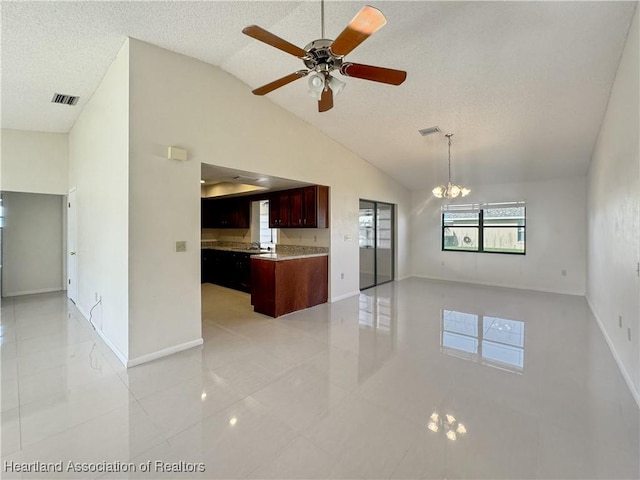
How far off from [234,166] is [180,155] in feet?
2.37

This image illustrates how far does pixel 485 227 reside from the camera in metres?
7.12

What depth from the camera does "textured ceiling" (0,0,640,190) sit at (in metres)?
2.53

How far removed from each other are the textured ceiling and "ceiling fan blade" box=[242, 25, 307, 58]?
39.7 inches

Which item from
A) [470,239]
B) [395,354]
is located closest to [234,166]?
[395,354]

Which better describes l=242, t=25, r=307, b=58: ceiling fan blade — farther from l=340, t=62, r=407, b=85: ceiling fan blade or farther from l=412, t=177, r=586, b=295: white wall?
l=412, t=177, r=586, b=295: white wall

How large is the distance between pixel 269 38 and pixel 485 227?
273 inches

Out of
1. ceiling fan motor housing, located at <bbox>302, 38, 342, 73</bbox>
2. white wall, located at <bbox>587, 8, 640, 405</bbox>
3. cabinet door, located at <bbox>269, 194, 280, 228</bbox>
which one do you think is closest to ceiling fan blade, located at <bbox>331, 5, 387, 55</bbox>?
ceiling fan motor housing, located at <bbox>302, 38, 342, 73</bbox>

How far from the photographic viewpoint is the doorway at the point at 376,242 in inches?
260

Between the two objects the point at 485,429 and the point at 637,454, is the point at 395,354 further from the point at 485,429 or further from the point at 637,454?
the point at 637,454

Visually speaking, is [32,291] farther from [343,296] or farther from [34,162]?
[343,296]

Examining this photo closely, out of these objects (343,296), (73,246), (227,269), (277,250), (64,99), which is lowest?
(343,296)

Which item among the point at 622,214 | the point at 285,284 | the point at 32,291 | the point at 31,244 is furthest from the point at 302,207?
the point at 32,291

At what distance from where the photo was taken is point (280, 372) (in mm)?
2740

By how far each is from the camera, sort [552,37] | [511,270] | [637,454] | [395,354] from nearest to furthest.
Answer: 1. [637,454]
2. [552,37]
3. [395,354]
4. [511,270]
